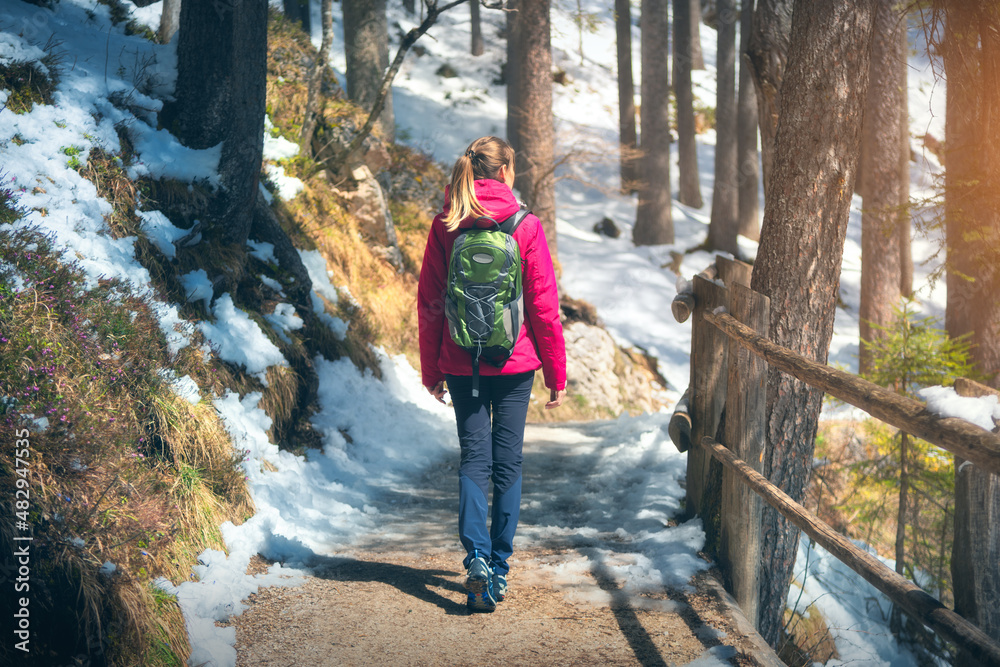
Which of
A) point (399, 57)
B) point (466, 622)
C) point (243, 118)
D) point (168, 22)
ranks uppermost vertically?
point (168, 22)

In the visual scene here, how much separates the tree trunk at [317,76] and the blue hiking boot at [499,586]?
22.7ft

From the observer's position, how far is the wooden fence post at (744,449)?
3.78 m

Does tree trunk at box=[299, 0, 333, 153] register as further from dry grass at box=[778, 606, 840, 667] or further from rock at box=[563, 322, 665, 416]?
dry grass at box=[778, 606, 840, 667]

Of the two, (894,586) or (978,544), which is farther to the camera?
(978,544)

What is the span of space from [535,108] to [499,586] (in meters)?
11.5

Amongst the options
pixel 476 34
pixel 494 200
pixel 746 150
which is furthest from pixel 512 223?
pixel 476 34

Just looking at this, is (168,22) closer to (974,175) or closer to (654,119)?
(974,175)

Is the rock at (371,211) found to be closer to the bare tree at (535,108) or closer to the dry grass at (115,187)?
the bare tree at (535,108)

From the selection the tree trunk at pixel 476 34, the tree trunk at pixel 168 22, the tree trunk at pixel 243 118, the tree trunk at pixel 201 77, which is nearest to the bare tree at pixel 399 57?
the tree trunk at pixel 243 118

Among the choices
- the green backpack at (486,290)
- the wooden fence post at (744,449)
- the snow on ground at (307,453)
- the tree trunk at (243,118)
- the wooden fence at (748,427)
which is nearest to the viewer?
the wooden fence at (748,427)

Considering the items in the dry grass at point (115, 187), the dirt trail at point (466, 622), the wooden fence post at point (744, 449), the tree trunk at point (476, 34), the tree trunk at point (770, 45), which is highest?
the tree trunk at point (476, 34)

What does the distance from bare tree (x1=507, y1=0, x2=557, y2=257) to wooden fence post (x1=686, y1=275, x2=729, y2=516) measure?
9.09 metres

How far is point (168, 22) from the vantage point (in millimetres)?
8016

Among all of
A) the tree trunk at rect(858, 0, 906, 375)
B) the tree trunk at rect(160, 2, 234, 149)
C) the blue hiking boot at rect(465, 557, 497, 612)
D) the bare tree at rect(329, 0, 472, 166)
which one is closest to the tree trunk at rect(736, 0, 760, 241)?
the tree trunk at rect(858, 0, 906, 375)
